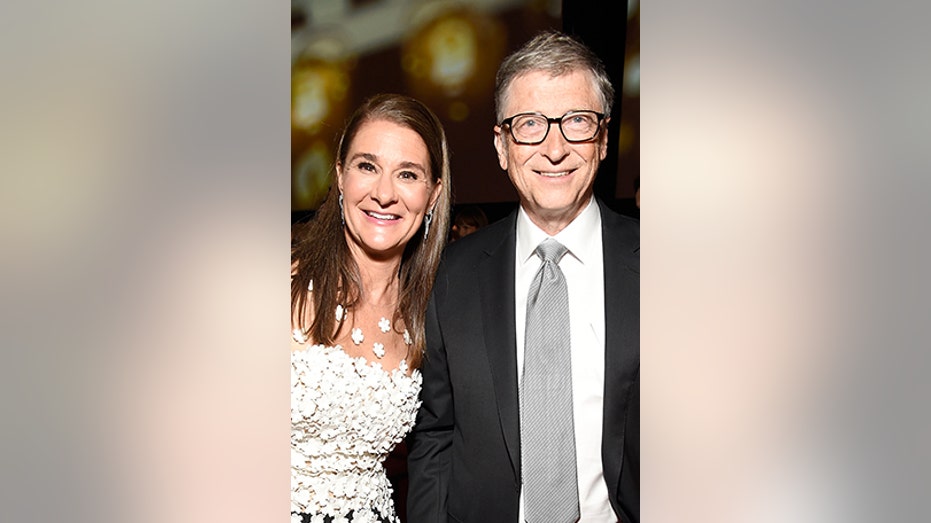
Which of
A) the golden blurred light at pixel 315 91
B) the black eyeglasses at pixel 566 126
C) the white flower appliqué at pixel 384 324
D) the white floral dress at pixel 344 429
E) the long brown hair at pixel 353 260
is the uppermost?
the golden blurred light at pixel 315 91

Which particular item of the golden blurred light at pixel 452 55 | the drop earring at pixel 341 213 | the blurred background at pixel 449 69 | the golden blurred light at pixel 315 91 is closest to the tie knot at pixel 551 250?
the blurred background at pixel 449 69

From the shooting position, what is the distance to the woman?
A: 178 cm

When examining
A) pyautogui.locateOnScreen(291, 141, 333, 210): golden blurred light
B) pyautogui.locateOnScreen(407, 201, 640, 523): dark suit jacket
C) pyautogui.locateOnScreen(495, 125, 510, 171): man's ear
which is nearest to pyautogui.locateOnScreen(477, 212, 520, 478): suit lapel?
pyautogui.locateOnScreen(407, 201, 640, 523): dark suit jacket

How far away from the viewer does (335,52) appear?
1.84 metres

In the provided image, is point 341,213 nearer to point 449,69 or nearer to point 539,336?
point 449,69

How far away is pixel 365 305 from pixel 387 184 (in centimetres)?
29

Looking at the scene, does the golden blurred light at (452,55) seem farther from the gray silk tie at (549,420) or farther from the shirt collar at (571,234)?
the gray silk tie at (549,420)

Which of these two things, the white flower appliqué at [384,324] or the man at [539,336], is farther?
the white flower appliqué at [384,324]

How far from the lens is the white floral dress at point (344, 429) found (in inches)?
71.1

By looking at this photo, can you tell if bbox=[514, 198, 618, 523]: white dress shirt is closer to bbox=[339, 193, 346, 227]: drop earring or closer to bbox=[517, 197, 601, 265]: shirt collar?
bbox=[517, 197, 601, 265]: shirt collar

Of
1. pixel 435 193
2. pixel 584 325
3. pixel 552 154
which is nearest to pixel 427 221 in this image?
pixel 435 193

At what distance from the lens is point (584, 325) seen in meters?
1.77

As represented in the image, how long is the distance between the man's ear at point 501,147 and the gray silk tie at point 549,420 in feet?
1.01
